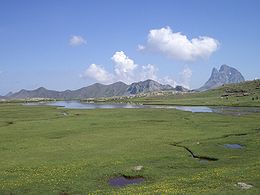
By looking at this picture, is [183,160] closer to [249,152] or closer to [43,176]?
[249,152]

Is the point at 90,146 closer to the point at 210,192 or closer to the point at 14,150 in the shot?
the point at 14,150

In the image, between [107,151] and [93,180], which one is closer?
[93,180]

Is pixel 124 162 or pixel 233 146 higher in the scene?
pixel 124 162

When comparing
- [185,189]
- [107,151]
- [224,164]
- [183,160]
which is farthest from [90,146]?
[185,189]

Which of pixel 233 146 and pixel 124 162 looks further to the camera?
pixel 233 146

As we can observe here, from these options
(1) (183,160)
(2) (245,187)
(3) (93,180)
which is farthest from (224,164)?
(3) (93,180)

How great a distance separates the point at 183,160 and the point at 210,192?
61.2 ft

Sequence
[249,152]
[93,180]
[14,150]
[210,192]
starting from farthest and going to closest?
[14,150], [249,152], [93,180], [210,192]

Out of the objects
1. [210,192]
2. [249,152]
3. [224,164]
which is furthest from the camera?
[249,152]

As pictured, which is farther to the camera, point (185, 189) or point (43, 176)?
point (43, 176)

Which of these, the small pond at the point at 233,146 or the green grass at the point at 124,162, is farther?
the small pond at the point at 233,146

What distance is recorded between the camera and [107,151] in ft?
175

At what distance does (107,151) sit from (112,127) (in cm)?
3346

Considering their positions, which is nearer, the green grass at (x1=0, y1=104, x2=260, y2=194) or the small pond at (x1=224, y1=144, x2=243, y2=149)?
the green grass at (x1=0, y1=104, x2=260, y2=194)
